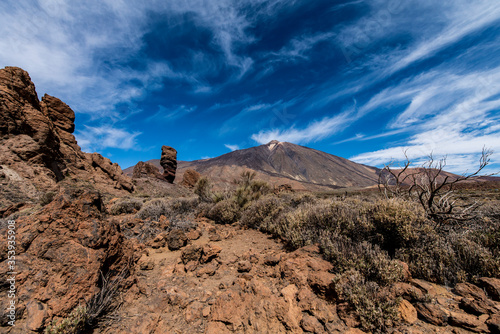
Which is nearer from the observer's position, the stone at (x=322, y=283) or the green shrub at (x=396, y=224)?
the stone at (x=322, y=283)

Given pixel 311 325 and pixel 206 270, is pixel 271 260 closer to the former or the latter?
pixel 206 270

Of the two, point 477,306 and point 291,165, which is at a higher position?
point 291,165

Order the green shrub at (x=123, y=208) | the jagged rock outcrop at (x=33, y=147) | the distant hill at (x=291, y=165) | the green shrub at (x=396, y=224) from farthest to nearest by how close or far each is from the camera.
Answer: the distant hill at (x=291, y=165) < the jagged rock outcrop at (x=33, y=147) < the green shrub at (x=123, y=208) < the green shrub at (x=396, y=224)

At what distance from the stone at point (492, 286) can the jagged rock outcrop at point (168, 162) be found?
106 feet

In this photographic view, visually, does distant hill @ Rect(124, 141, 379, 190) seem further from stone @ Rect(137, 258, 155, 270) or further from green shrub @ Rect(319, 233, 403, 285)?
green shrub @ Rect(319, 233, 403, 285)

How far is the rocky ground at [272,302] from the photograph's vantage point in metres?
1.88

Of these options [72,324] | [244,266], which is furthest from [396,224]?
[72,324]

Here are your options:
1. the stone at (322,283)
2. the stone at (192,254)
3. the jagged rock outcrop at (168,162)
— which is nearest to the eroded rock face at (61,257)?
the stone at (192,254)

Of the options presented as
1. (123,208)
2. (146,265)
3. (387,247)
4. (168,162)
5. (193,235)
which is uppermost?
(168,162)

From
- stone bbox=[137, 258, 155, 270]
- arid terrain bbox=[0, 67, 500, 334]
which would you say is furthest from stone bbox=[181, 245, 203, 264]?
stone bbox=[137, 258, 155, 270]

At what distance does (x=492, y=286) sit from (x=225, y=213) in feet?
17.7

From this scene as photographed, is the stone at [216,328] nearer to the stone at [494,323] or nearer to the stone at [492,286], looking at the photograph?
the stone at [494,323]

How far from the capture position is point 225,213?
6227 mm

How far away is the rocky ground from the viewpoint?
1.88 meters
